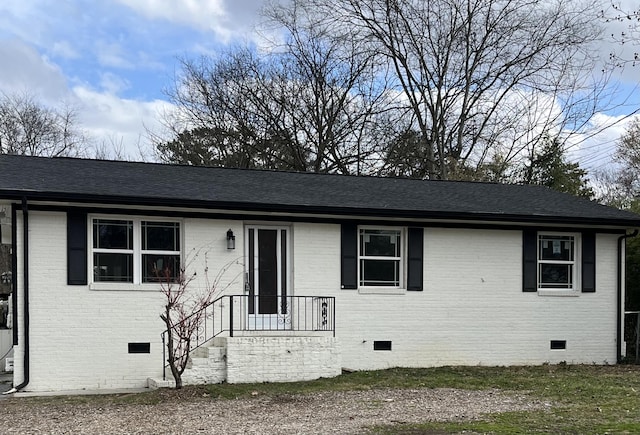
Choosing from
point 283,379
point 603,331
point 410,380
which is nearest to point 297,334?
point 283,379

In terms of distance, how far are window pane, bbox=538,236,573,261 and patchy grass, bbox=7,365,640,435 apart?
2.19m

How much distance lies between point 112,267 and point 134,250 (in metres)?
0.45

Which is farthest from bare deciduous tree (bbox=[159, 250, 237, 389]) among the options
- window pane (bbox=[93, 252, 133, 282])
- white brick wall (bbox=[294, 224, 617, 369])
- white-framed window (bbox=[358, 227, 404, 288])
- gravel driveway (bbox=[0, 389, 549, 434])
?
white-framed window (bbox=[358, 227, 404, 288])

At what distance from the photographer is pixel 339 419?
307 inches

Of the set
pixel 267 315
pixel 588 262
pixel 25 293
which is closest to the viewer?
pixel 25 293

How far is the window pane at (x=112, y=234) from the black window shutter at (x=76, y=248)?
236 mm

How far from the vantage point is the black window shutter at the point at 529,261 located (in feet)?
43.8

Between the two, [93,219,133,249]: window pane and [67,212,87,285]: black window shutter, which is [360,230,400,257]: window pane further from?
[67,212,87,285]: black window shutter

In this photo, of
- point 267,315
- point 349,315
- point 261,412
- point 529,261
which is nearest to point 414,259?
point 349,315

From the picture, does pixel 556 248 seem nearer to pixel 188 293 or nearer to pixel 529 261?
pixel 529 261

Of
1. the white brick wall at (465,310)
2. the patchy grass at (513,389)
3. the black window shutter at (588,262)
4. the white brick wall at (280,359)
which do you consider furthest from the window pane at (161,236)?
the black window shutter at (588,262)

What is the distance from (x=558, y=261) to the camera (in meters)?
13.7

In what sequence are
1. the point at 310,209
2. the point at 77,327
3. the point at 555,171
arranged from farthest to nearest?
1. the point at 555,171
2. the point at 310,209
3. the point at 77,327

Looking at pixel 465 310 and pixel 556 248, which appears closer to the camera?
pixel 465 310
